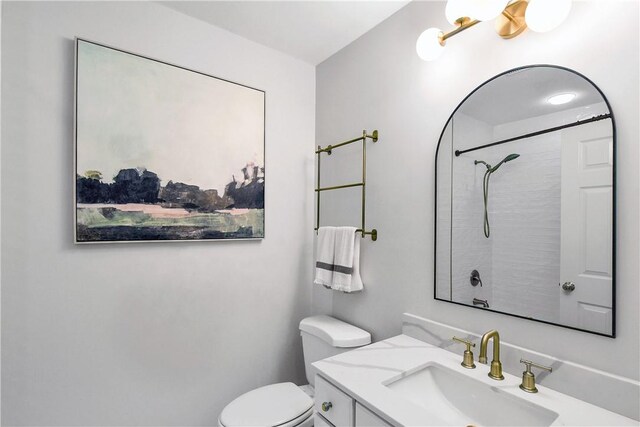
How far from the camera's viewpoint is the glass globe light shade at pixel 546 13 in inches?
35.0

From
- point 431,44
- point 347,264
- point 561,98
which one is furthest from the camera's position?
point 347,264

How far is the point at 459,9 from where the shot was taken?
995mm

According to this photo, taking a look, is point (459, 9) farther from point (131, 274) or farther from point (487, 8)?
point (131, 274)

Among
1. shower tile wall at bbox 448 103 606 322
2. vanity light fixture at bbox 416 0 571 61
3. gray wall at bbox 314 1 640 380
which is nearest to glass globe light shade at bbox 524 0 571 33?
vanity light fixture at bbox 416 0 571 61

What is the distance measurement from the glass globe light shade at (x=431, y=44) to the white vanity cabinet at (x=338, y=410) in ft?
4.12

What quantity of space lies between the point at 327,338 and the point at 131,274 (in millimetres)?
966

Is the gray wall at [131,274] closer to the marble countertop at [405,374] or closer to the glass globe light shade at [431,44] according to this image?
the marble countertop at [405,374]

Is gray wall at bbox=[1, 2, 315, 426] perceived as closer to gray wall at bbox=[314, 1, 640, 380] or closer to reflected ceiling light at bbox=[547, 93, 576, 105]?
gray wall at bbox=[314, 1, 640, 380]

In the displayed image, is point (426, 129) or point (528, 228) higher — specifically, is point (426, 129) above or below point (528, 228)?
above

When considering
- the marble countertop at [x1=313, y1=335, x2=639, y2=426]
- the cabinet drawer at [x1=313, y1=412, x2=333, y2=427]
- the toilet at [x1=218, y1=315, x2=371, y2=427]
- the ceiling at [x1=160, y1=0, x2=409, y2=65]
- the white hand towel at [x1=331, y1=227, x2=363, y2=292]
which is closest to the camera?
the marble countertop at [x1=313, y1=335, x2=639, y2=426]

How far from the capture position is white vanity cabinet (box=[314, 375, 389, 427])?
0.88m

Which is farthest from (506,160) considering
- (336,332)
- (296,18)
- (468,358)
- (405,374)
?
(296,18)

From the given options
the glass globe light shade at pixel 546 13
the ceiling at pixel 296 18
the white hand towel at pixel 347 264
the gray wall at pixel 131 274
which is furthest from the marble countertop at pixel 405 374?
the ceiling at pixel 296 18

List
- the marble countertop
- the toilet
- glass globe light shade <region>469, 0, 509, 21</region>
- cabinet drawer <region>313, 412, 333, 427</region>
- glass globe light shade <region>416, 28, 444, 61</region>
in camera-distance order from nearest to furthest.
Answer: the marble countertop
glass globe light shade <region>469, 0, 509, 21</region>
cabinet drawer <region>313, 412, 333, 427</region>
glass globe light shade <region>416, 28, 444, 61</region>
the toilet
